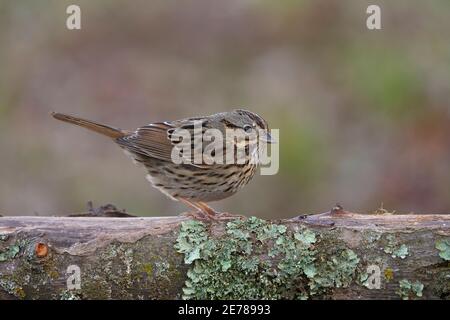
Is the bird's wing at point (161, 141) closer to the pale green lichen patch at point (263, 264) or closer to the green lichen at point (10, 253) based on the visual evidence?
the pale green lichen patch at point (263, 264)

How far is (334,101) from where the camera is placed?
923 centimetres

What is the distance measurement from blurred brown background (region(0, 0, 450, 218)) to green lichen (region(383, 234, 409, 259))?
382 cm

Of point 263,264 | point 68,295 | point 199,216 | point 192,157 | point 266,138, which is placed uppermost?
point 266,138

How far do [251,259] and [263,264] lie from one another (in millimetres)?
69

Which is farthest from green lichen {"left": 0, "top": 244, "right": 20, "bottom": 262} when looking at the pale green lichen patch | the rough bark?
the pale green lichen patch

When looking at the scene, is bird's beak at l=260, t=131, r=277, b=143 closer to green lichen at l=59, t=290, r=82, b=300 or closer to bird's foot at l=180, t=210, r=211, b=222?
bird's foot at l=180, t=210, r=211, b=222

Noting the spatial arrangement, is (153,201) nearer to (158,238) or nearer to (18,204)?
(18,204)

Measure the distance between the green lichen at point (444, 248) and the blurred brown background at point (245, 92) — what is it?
3.92m

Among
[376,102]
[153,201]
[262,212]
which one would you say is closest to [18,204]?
[153,201]

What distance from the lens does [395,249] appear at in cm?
415

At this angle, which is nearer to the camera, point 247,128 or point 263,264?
point 263,264

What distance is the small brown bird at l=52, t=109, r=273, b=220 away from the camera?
5516mm

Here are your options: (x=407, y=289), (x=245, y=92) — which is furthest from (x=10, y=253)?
(x=245, y=92)

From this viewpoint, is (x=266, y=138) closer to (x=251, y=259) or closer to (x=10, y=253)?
(x=251, y=259)
